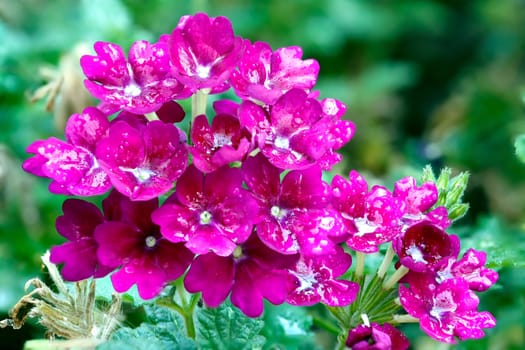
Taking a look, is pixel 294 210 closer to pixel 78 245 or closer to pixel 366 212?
pixel 366 212

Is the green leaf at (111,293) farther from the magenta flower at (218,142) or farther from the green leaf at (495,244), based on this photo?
the green leaf at (495,244)

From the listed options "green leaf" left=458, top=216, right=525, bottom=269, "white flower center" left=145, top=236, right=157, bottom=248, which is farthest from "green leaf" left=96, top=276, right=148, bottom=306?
"green leaf" left=458, top=216, right=525, bottom=269

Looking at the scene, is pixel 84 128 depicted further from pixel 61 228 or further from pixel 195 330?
pixel 195 330

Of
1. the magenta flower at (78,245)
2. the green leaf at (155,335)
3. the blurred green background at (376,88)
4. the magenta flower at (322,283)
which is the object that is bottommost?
the blurred green background at (376,88)

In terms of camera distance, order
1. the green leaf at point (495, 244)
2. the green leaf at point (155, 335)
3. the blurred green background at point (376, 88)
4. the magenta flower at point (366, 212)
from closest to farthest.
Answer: the green leaf at point (155, 335) → the magenta flower at point (366, 212) → the green leaf at point (495, 244) → the blurred green background at point (376, 88)

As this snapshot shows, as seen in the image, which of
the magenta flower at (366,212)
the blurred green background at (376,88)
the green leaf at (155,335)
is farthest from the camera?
the blurred green background at (376,88)

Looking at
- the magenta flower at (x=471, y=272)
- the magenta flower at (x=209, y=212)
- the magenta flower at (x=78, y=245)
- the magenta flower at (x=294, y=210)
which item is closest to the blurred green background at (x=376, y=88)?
the magenta flower at (x=471, y=272)

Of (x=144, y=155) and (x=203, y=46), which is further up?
(x=203, y=46)

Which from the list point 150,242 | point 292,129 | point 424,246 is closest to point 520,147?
point 424,246
